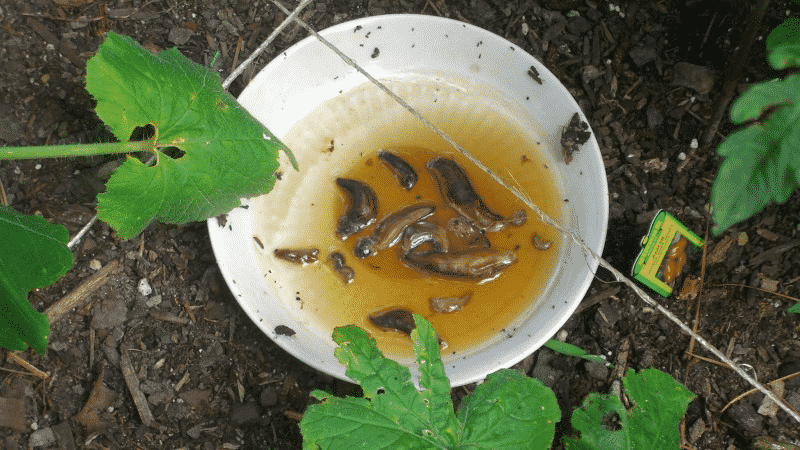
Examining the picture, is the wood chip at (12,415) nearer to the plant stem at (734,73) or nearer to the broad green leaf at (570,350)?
the broad green leaf at (570,350)

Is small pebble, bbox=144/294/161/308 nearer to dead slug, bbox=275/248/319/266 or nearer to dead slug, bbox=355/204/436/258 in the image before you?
dead slug, bbox=275/248/319/266

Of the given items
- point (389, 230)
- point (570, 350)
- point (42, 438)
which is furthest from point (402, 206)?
point (42, 438)

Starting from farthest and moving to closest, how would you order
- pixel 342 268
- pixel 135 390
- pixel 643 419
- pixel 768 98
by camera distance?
pixel 342 268, pixel 135 390, pixel 643 419, pixel 768 98

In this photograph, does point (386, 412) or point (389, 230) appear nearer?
point (386, 412)

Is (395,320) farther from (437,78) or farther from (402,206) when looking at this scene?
(437,78)

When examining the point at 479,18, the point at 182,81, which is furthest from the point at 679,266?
the point at 182,81

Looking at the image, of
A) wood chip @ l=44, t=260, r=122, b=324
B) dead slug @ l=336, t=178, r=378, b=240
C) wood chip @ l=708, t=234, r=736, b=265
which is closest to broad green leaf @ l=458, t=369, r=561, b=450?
dead slug @ l=336, t=178, r=378, b=240

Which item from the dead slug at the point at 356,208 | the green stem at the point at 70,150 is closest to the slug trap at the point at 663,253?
the dead slug at the point at 356,208

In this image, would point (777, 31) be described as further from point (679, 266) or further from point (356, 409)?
point (356, 409)
